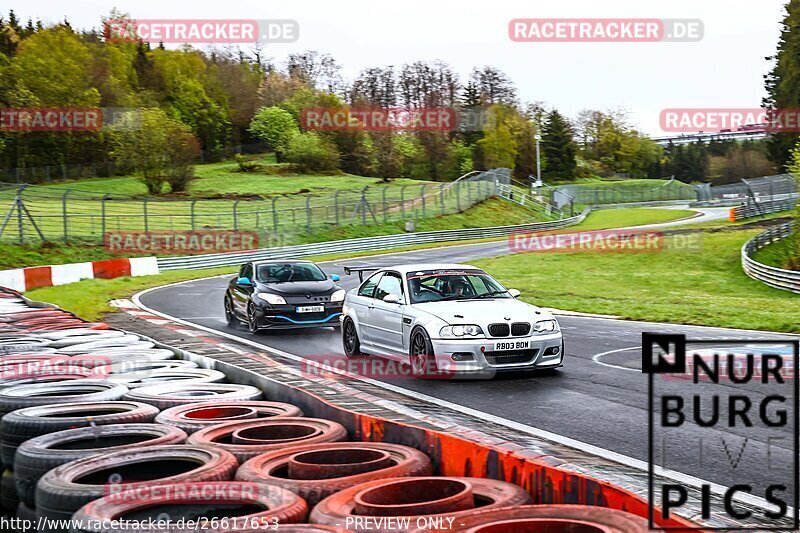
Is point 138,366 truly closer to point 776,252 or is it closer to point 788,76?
point 776,252

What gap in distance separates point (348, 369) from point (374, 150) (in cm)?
8929

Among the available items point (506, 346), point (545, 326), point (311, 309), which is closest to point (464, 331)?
point (506, 346)

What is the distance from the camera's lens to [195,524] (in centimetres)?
406

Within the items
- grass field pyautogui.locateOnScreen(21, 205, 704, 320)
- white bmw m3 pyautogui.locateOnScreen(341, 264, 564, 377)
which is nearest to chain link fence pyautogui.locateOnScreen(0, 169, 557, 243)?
grass field pyautogui.locateOnScreen(21, 205, 704, 320)

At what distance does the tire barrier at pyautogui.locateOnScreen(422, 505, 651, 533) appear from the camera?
3801 mm

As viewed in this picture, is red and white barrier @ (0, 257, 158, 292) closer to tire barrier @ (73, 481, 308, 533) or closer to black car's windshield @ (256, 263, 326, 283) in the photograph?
black car's windshield @ (256, 263, 326, 283)

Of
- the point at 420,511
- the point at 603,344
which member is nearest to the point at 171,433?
the point at 420,511

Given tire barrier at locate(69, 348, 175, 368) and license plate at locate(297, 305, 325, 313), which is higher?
tire barrier at locate(69, 348, 175, 368)

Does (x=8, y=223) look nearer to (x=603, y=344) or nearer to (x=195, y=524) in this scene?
(x=603, y=344)

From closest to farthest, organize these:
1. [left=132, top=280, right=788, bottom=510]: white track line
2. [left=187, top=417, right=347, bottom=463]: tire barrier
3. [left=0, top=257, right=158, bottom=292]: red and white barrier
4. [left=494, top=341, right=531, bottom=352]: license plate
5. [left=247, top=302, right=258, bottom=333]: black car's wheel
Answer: [left=187, top=417, right=347, bottom=463]: tire barrier
[left=132, top=280, right=788, bottom=510]: white track line
[left=494, top=341, right=531, bottom=352]: license plate
[left=247, top=302, right=258, bottom=333]: black car's wheel
[left=0, top=257, right=158, bottom=292]: red and white barrier

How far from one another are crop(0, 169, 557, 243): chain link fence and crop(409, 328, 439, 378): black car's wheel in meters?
27.8

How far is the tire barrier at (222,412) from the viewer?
6508 mm

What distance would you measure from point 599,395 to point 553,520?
20.0 ft

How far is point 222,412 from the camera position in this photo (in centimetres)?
711
